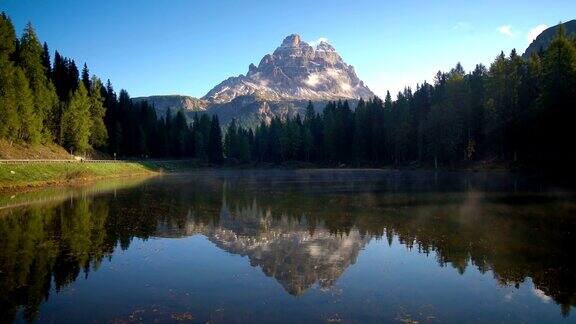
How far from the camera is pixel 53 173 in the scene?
5662cm

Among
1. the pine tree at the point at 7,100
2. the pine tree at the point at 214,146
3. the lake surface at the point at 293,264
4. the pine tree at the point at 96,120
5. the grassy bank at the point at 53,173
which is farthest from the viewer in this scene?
the pine tree at the point at 214,146

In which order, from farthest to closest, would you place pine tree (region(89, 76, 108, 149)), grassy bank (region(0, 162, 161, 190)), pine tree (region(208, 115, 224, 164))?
pine tree (region(208, 115, 224, 164))
pine tree (region(89, 76, 108, 149))
grassy bank (region(0, 162, 161, 190))

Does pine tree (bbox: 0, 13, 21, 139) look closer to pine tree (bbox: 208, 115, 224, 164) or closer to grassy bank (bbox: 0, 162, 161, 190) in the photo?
grassy bank (bbox: 0, 162, 161, 190)

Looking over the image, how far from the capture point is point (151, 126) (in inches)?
5640

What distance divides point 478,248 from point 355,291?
8373 mm

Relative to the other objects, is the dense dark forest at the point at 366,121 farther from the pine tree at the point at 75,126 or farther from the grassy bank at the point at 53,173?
the grassy bank at the point at 53,173

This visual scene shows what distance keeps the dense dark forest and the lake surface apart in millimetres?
36607

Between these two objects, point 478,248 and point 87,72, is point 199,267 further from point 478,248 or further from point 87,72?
point 87,72

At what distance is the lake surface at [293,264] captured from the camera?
11.7 meters

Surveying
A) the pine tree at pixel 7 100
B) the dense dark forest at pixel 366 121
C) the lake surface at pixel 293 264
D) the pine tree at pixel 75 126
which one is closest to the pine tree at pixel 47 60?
the dense dark forest at pixel 366 121

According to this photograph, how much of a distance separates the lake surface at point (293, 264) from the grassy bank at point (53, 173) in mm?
17156

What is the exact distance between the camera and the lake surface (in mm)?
11734

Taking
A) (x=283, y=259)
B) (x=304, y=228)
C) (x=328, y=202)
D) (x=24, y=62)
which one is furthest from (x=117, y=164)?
(x=283, y=259)

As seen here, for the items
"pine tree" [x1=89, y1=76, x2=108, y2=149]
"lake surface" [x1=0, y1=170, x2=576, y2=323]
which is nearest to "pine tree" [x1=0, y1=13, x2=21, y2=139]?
"pine tree" [x1=89, y1=76, x2=108, y2=149]
